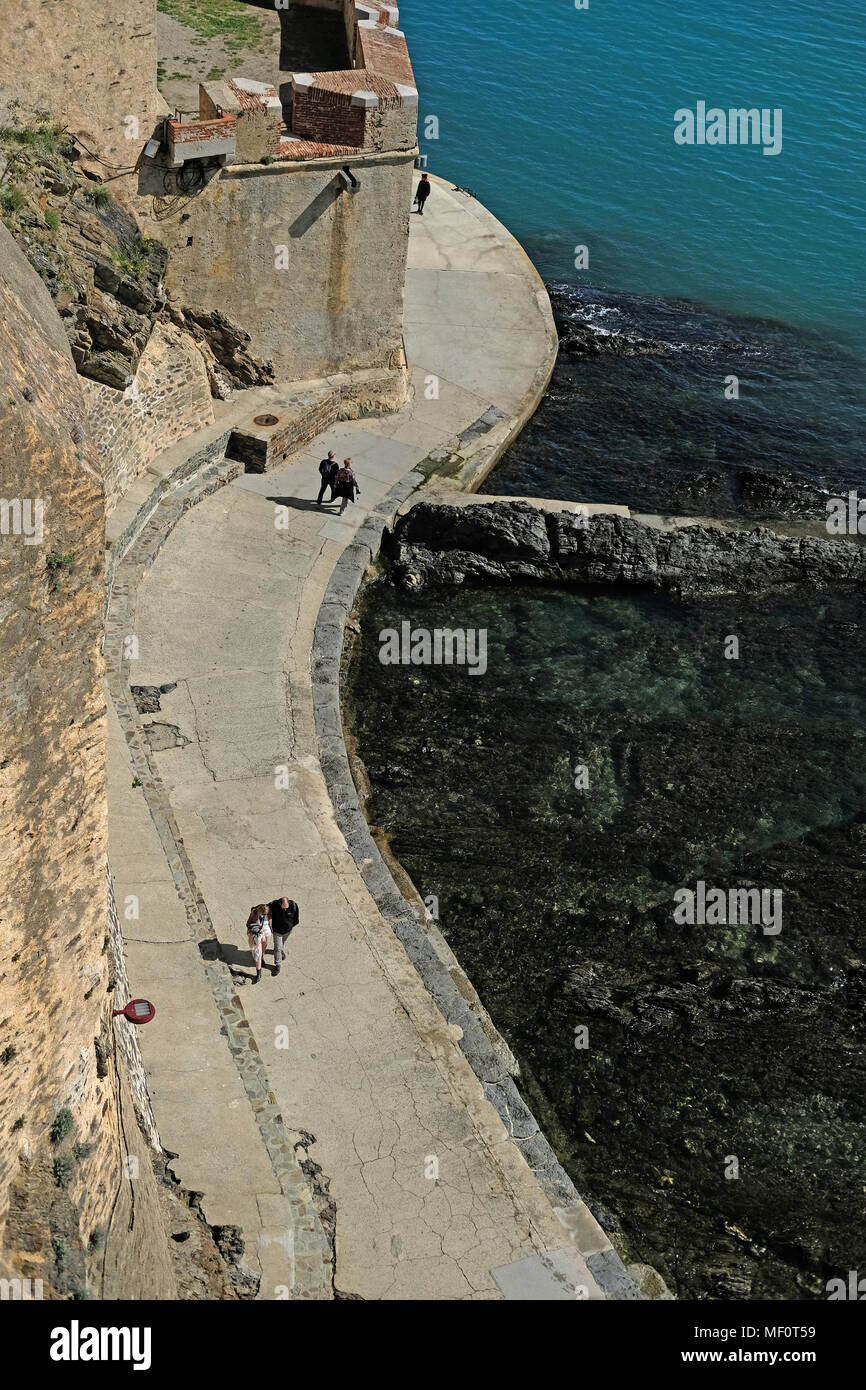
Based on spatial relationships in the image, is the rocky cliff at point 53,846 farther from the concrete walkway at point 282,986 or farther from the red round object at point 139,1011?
the concrete walkway at point 282,986

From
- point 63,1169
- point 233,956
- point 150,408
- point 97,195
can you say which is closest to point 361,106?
point 97,195

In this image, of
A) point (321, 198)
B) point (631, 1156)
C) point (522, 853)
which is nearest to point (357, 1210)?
point (631, 1156)

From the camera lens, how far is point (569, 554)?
22.8 metres

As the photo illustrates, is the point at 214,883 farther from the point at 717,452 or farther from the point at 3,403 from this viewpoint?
the point at 717,452

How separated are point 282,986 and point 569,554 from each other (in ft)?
33.4

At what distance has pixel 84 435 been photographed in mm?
8562

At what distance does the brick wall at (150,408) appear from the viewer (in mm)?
20234

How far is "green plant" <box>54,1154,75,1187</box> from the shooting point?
30.7 feet

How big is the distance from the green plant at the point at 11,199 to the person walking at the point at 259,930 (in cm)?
898

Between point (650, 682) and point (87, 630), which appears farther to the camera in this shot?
point (650, 682)

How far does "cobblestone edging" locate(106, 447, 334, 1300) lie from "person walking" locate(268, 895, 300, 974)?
545 mm

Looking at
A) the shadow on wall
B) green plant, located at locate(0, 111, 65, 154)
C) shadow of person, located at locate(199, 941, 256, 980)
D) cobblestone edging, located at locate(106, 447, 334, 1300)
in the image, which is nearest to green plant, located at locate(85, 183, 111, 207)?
green plant, located at locate(0, 111, 65, 154)

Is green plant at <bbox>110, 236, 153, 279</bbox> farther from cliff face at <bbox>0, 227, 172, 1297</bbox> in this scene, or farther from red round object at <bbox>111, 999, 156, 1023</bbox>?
red round object at <bbox>111, 999, 156, 1023</bbox>

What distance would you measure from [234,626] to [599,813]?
575 cm
